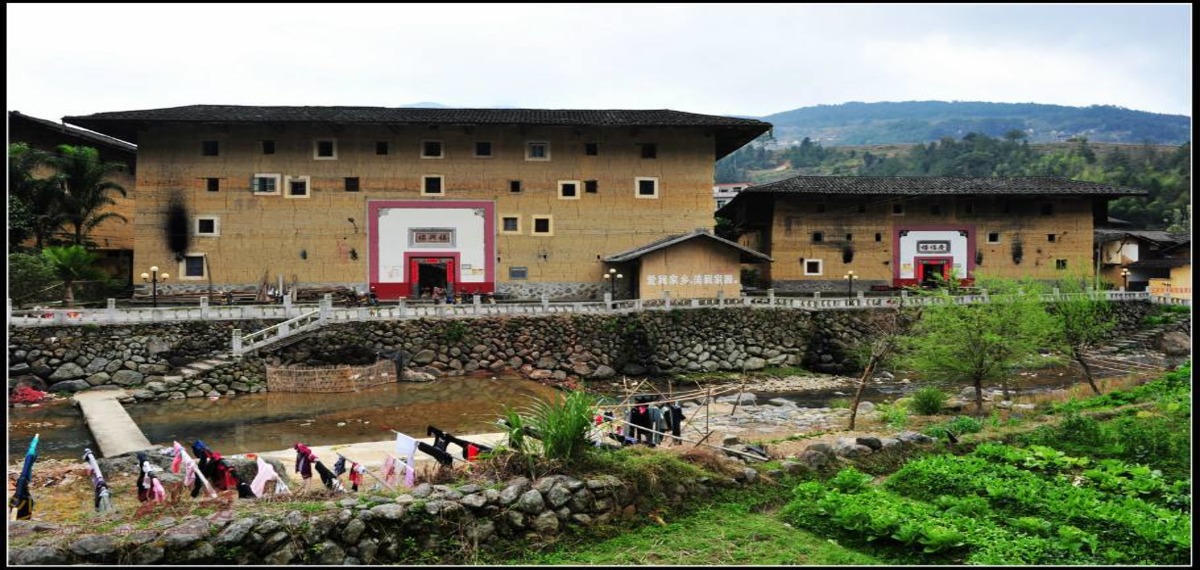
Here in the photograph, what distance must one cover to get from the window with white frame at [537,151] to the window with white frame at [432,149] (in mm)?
3910

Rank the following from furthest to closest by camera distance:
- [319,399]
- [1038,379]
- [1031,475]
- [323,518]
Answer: [1038,379] < [319,399] < [1031,475] < [323,518]

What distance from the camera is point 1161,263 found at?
40969 mm

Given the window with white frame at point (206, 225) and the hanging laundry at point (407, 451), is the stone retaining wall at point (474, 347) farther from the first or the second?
the hanging laundry at point (407, 451)

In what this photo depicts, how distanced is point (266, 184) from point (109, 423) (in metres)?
16.6

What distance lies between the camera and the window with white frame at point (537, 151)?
109 ft

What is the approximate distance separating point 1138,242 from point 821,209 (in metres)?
22.8

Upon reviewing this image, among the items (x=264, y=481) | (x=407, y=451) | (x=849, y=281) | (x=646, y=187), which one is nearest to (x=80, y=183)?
(x=646, y=187)

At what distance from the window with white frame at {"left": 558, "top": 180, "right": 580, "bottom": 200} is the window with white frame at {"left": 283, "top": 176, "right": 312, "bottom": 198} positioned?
11241 millimetres

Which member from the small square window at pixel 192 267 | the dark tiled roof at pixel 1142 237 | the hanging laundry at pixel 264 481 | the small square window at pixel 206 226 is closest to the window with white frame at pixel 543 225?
the small square window at pixel 206 226

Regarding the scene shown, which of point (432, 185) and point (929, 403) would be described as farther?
point (432, 185)

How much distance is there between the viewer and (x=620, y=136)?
33.7 metres

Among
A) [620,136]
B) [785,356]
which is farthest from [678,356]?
[620,136]

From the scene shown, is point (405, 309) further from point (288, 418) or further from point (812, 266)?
point (812, 266)

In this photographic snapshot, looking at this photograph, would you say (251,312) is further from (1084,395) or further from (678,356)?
(1084,395)
